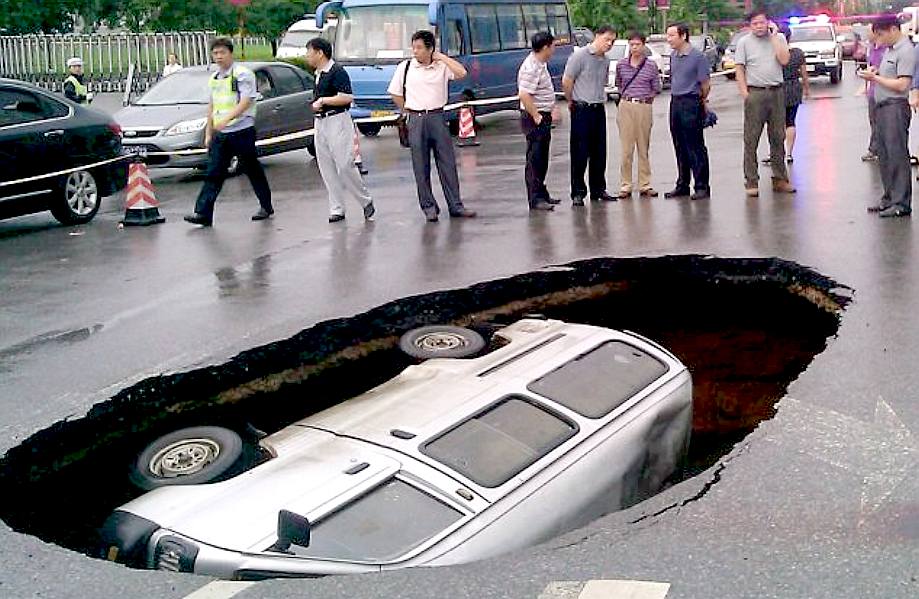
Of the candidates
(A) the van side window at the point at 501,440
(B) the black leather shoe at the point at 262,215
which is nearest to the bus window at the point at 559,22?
(B) the black leather shoe at the point at 262,215

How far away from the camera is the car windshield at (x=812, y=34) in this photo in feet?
109

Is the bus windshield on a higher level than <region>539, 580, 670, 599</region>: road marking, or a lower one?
higher

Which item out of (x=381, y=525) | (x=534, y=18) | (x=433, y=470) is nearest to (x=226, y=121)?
(x=433, y=470)

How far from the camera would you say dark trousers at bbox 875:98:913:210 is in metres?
9.65

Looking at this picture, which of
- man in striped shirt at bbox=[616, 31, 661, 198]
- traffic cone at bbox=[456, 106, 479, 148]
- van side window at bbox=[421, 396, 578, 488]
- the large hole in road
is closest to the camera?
van side window at bbox=[421, 396, 578, 488]

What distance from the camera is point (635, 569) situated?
3814mm

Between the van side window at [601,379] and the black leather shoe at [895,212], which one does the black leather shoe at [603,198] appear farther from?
the van side window at [601,379]

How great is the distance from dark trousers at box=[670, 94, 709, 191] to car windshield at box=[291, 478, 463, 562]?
8.01m

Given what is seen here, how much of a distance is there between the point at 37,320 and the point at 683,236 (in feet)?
17.0

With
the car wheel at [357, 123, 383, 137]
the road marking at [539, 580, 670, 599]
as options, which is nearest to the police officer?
the car wheel at [357, 123, 383, 137]

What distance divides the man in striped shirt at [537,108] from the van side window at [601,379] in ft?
18.1

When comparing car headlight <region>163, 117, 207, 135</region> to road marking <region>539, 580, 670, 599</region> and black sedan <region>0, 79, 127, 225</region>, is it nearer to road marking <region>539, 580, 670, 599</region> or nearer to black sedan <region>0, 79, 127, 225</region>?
black sedan <region>0, 79, 127, 225</region>

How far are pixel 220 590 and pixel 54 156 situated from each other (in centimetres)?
954

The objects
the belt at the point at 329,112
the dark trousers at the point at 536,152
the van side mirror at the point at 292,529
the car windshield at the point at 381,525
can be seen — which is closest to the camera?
the van side mirror at the point at 292,529
